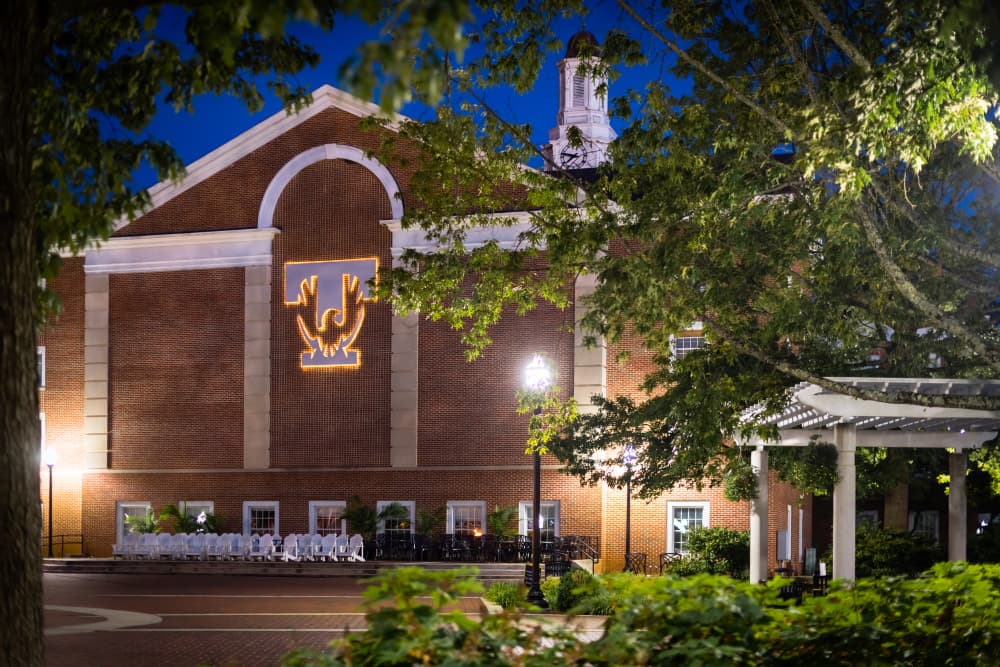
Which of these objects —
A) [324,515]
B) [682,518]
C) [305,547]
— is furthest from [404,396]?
[682,518]

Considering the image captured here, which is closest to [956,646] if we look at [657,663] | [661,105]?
[657,663]

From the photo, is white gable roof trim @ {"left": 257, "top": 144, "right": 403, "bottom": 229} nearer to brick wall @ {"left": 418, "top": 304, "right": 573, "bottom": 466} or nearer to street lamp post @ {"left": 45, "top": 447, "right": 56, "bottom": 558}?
brick wall @ {"left": 418, "top": 304, "right": 573, "bottom": 466}

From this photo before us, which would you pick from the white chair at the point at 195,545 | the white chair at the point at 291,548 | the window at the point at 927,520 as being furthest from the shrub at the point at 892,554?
the window at the point at 927,520

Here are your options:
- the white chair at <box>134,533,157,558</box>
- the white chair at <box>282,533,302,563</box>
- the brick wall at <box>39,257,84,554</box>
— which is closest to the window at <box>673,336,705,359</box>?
the white chair at <box>282,533,302,563</box>

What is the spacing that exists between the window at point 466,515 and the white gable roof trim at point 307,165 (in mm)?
9961

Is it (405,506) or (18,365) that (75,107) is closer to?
(18,365)

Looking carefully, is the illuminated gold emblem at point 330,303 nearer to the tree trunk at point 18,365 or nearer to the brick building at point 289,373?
the brick building at point 289,373

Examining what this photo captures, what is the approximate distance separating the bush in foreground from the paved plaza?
632cm

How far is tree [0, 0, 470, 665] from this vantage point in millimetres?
5938

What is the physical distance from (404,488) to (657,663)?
34.2 metres

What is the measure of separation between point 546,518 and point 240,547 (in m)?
9.85

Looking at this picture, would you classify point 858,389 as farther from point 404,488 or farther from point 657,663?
point 404,488

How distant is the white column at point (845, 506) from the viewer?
17.9 meters

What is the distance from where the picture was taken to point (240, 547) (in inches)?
1511
